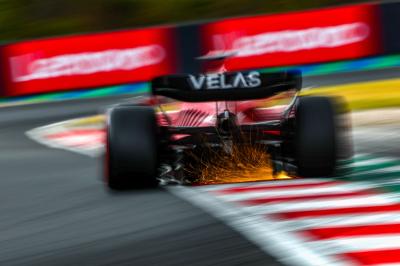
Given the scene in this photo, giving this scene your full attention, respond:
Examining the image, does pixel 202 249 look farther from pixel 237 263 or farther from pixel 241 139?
pixel 241 139

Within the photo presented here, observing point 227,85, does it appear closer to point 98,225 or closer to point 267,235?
point 98,225

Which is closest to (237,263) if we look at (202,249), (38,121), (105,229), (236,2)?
(202,249)

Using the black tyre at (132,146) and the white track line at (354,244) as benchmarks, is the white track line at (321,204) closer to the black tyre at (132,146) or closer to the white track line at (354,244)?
the white track line at (354,244)

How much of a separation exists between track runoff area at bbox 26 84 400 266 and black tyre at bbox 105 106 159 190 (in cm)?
27

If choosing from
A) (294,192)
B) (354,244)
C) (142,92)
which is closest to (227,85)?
(294,192)

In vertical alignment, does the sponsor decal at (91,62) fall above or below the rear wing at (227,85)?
above

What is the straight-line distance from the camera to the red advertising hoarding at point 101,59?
1777 centimetres

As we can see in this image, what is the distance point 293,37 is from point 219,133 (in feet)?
37.3

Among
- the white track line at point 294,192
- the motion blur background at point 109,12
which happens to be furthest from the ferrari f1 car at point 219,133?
the motion blur background at point 109,12

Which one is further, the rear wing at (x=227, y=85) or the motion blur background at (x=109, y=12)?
the motion blur background at (x=109, y=12)

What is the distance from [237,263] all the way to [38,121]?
1106cm

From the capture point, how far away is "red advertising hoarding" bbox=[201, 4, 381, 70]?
57.9 feet

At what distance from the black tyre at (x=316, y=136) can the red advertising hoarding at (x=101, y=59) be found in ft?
37.7

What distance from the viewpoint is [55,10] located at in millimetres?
26328
